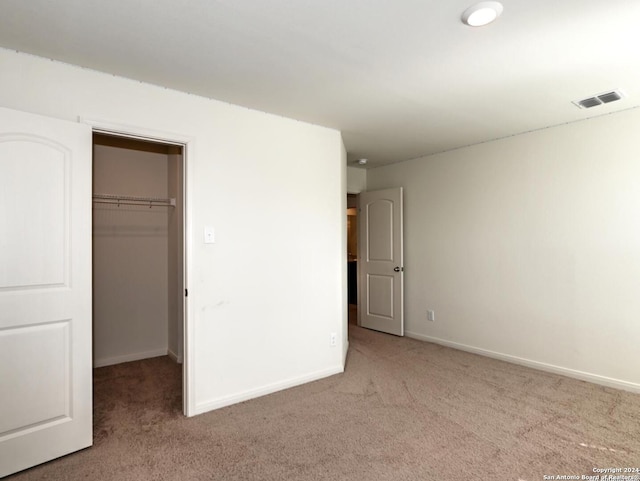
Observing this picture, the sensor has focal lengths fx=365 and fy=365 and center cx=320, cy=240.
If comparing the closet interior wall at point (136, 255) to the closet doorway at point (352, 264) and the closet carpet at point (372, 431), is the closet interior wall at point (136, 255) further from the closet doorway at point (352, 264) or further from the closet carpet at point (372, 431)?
the closet doorway at point (352, 264)

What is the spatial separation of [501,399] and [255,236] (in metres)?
2.39

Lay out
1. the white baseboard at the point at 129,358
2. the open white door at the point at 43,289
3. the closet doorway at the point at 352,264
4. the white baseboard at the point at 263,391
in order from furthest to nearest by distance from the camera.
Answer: the closet doorway at the point at 352,264, the white baseboard at the point at 129,358, the white baseboard at the point at 263,391, the open white door at the point at 43,289

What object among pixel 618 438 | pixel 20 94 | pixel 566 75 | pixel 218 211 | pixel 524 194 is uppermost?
pixel 566 75

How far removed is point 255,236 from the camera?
3.04 m

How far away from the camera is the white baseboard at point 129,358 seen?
3814 millimetres

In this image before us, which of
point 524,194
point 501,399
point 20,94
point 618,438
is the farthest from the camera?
point 524,194

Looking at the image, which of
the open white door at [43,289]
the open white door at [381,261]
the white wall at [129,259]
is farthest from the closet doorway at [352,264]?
the open white door at [43,289]

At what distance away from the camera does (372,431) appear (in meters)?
2.44

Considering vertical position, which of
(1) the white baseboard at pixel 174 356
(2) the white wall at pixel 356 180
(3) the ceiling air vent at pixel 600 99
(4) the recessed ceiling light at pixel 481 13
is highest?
(3) the ceiling air vent at pixel 600 99

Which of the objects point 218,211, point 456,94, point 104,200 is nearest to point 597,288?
point 456,94

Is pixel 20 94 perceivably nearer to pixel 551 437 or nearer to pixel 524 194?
pixel 551 437

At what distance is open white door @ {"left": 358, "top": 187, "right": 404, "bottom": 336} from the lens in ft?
16.0

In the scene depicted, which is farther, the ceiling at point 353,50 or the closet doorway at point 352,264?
the closet doorway at point 352,264

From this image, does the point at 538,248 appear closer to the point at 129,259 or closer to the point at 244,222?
the point at 244,222
